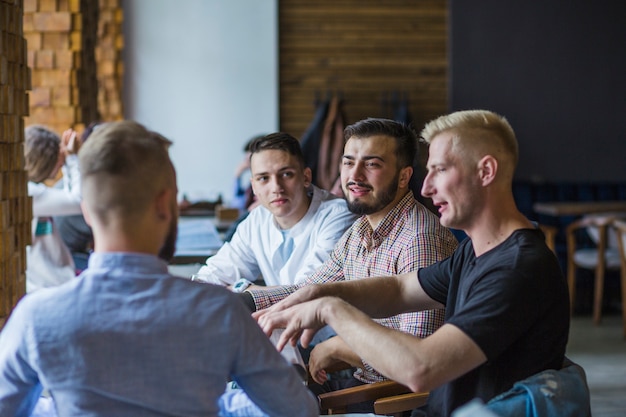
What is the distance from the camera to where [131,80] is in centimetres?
753

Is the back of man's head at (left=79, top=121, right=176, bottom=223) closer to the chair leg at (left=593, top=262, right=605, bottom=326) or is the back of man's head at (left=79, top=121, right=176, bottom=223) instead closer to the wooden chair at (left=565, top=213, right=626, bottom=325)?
the wooden chair at (left=565, top=213, right=626, bottom=325)

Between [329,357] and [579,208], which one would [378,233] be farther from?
[579,208]

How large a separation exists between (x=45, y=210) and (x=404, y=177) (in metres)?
2.03

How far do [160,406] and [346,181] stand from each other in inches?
58.8

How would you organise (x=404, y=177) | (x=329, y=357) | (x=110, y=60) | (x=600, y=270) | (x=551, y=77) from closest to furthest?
(x=329, y=357), (x=404, y=177), (x=600, y=270), (x=110, y=60), (x=551, y=77)

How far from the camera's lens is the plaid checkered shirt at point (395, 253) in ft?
7.47

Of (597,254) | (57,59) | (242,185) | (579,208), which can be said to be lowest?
(597,254)

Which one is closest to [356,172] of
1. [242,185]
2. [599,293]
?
[599,293]

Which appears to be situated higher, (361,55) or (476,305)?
(361,55)

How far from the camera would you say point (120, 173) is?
1280 millimetres

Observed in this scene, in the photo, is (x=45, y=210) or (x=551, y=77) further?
(x=551, y=77)

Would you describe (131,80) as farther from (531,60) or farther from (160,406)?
(160,406)

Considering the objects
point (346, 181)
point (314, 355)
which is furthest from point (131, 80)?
point (314, 355)

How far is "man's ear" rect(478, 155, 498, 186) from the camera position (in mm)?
1804
